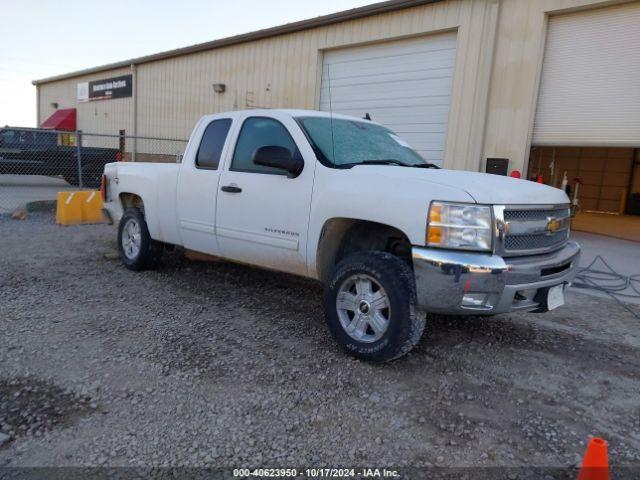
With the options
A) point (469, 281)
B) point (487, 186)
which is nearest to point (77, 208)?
point (487, 186)

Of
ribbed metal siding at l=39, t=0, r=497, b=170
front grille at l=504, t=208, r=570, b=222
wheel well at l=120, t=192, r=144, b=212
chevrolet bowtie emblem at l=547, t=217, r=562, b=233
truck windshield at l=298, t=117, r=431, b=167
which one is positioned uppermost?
ribbed metal siding at l=39, t=0, r=497, b=170

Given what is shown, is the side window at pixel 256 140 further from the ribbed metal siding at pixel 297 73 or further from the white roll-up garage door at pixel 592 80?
the white roll-up garage door at pixel 592 80

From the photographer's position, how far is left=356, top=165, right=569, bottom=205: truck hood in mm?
3381

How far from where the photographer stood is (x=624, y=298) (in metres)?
6.02

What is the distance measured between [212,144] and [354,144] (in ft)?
5.18

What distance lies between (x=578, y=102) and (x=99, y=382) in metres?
8.94

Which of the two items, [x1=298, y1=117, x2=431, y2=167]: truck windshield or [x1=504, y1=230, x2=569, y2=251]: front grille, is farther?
[x1=298, y1=117, x2=431, y2=167]: truck windshield

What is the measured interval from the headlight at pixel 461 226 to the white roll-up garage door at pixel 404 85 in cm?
715

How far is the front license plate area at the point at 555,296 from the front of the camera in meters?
3.63

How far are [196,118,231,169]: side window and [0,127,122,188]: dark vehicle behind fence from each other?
11207mm

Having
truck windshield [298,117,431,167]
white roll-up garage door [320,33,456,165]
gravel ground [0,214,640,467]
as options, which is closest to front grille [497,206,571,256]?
gravel ground [0,214,640,467]

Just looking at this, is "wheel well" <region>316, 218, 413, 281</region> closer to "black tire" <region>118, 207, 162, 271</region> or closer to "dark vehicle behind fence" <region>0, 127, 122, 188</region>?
"black tire" <region>118, 207, 162, 271</region>

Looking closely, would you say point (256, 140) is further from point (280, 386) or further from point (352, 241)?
point (280, 386)

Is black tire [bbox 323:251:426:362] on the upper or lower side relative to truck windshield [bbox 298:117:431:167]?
lower
